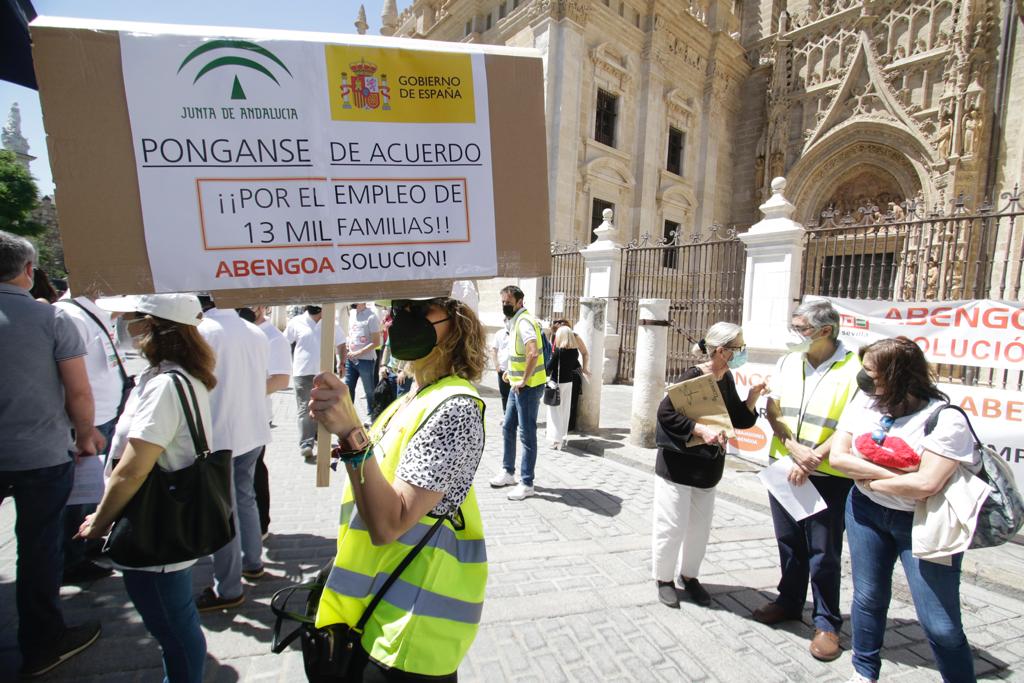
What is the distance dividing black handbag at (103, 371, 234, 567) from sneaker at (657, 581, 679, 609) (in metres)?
2.59

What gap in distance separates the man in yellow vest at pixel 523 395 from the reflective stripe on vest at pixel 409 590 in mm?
3522

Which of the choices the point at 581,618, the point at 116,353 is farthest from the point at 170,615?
the point at 116,353

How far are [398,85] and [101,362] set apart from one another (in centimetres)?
329

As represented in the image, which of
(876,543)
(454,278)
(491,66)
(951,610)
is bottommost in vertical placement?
(951,610)

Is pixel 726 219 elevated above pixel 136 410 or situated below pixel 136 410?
above

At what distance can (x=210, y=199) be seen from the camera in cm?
143

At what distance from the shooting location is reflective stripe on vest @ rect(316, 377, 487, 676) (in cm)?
148

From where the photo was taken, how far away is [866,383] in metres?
2.56

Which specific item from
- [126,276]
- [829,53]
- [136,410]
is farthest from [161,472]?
[829,53]

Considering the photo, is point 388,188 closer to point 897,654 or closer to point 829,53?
point 897,654

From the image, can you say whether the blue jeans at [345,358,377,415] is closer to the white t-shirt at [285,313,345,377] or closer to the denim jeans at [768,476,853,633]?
the white t-shirt at [285,313,345,377]

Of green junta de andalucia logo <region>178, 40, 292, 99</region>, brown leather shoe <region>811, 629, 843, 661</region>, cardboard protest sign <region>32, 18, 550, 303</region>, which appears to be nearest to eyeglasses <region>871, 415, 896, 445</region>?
brown leather shoe <region>811, 629, 843, 661</region>

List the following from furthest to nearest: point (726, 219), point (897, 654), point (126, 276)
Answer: point (726, 219) → point (897, 654) → point (126, 276)

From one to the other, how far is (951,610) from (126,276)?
133 inches
